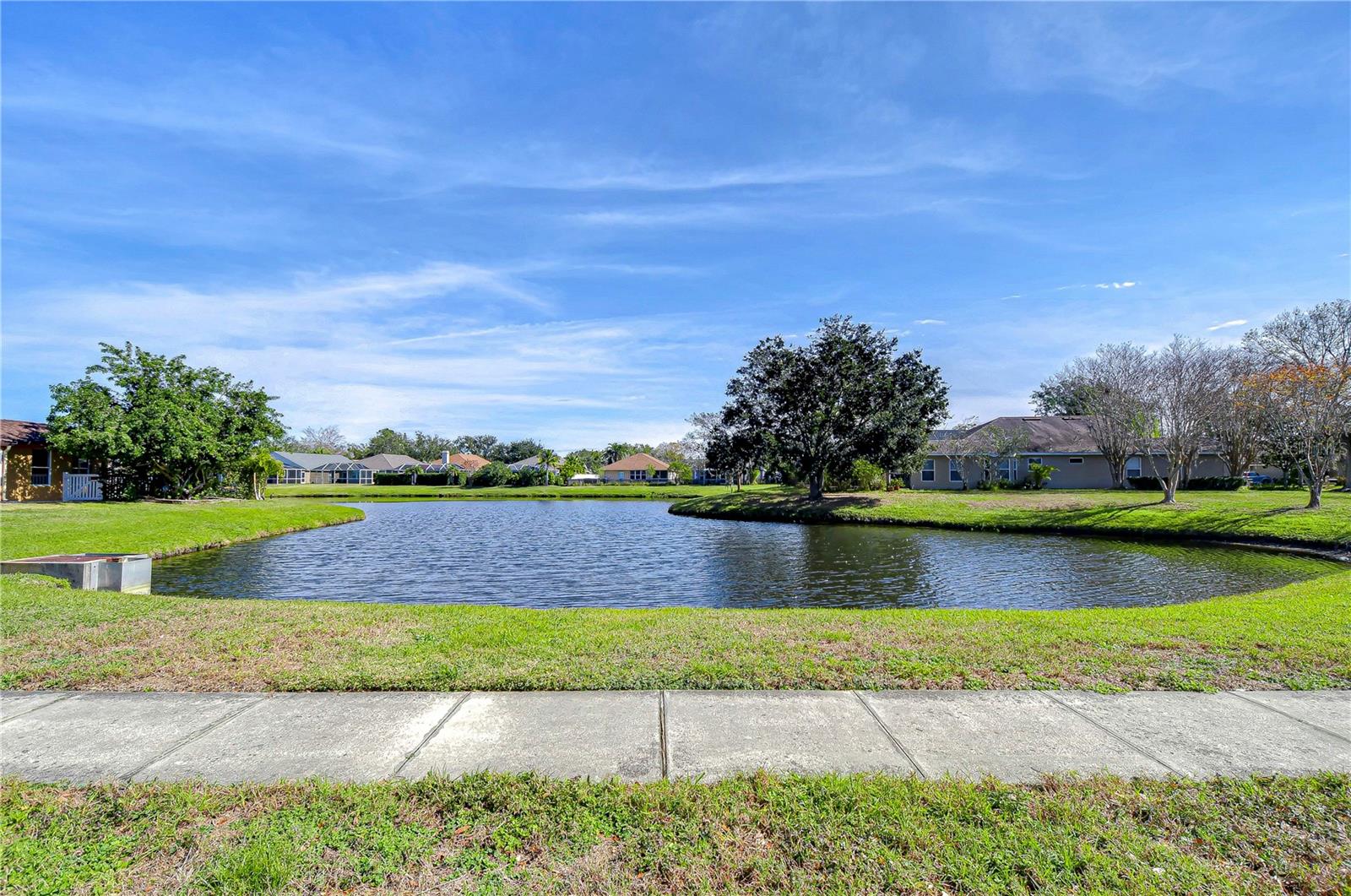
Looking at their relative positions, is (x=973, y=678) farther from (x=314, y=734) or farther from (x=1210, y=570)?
(x=1210, y=570)

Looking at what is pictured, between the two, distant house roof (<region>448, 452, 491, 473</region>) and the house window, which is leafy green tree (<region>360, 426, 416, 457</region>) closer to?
distant house roof (<region>448, 452, 491, 473</region>)

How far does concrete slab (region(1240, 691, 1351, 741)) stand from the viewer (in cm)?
459

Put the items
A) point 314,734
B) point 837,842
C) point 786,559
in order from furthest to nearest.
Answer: point 786,559, point 314,734, point 837,842

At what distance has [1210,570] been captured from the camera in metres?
16.9

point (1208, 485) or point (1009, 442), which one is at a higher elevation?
point (1009, 442)

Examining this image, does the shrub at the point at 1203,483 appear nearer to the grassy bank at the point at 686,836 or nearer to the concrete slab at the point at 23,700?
the grassy bank at the point at 686,836

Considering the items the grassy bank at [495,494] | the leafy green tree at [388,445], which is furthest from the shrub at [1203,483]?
the leafy green tree at [388,445]

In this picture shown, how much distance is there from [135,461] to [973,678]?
37049mm

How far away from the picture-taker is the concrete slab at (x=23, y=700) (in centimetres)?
488

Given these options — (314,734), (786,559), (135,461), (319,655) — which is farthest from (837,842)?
(135,461)

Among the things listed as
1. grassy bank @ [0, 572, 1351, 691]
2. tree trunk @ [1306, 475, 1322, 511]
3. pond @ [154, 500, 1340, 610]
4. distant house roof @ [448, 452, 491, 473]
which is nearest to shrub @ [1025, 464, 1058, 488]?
tree trunk @ [1306, 475, 1322, 511]

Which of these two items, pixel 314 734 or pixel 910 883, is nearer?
pixel 910 883

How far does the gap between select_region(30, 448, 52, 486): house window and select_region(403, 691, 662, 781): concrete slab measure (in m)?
36.3

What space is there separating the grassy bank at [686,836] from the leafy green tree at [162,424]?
32.2 meters
